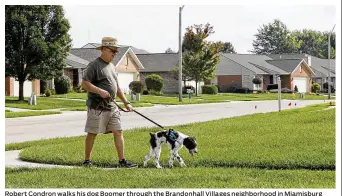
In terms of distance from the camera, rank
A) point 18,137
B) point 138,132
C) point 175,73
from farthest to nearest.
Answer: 1. point 175,73
2. point 18,137
3. point 138,132

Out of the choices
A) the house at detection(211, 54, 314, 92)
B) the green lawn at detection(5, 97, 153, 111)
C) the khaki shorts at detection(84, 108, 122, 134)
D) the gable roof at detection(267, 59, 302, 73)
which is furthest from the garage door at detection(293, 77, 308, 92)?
the khaki shorts at detection(84, 108, 122, 134)

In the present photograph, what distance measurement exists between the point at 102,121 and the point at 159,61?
4392 centimetres

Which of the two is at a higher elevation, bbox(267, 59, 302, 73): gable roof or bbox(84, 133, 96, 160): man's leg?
bbox(267, 59, 302, 73): gable roof

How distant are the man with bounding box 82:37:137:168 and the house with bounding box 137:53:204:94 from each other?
38318 millimetres

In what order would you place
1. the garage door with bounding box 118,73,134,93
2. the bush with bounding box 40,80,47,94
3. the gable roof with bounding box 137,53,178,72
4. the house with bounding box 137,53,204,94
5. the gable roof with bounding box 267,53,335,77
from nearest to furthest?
the bush with bounding box 40,80,47,94, the garage door with bounding box 118,73,134,93, the gable roof with bounding box 267,53,335,77, the house with bounding box 137,53,204,94, the gable roof with bounding box 137,53,178,72

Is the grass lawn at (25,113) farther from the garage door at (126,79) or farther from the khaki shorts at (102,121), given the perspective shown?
the khaki shorts at (102,121)

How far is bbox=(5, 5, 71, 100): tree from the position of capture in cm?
2088

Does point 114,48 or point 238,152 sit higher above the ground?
point 114,48

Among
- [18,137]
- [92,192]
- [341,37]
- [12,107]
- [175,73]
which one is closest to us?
[92,192]

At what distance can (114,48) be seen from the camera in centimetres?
865

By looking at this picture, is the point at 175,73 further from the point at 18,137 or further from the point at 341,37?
the point at 341,37

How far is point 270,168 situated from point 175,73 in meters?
38.9

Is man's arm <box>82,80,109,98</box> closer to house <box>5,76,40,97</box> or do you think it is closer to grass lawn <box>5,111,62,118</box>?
grass lawn <box>5,111,62,118</box>

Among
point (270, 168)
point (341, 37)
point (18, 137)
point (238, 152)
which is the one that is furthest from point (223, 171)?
point (18, 137)
